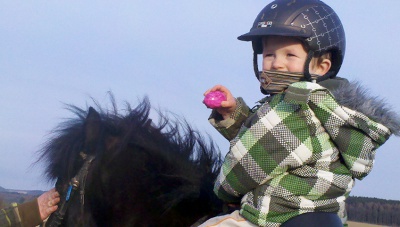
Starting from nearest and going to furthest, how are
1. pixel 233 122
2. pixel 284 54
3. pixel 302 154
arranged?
pixel 302 154
pixel 233 122
pixel 284 54

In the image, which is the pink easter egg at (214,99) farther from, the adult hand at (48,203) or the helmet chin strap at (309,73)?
the adult hand at (48,203)

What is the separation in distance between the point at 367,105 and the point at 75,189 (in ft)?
5.99

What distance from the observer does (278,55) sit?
11.8 feet

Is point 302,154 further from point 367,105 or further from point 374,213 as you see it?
point 374,213

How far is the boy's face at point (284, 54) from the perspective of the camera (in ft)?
11.7

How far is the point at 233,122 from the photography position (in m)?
3.48

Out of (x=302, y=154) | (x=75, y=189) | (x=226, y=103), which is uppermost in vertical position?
(x=226, y=103)

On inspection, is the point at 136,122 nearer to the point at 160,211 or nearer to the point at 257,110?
the point at 160,211

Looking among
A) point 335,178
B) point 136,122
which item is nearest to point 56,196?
point 136,122

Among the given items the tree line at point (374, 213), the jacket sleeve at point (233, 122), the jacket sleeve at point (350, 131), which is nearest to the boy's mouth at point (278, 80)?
the jacket sleeve at point (233, 122)

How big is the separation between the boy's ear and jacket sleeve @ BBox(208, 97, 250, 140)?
0.56 meters

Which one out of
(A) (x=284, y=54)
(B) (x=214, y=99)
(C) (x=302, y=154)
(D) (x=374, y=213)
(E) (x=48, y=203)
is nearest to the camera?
(C) (x=302, y=154)

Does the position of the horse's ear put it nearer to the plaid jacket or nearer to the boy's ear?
the plaid jacket

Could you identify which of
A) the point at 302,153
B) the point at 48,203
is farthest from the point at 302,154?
the point at 48,203
